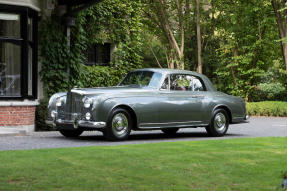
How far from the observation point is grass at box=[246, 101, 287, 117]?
26.0 m

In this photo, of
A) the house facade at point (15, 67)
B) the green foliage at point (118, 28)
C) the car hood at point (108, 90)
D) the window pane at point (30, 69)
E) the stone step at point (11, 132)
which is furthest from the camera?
the green foliage at point (118, 28)

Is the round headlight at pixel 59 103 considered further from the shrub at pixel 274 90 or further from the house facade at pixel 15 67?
the shrub at pixel 274 90

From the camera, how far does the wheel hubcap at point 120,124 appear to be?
444 inches

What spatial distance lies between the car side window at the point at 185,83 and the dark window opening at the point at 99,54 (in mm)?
6006

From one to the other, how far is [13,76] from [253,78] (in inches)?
766

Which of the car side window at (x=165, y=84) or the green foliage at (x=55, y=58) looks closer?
the car side window at (x=165, y=84)

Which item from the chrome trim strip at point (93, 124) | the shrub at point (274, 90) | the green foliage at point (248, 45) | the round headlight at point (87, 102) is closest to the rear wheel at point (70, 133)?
the chrome trim strip at point (93, 124)

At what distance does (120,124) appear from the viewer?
11.4 m

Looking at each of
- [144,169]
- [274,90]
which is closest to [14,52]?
[144,169]

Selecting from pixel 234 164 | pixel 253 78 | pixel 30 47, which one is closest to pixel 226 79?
pixel 253 78

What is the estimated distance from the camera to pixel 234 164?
7.13 m

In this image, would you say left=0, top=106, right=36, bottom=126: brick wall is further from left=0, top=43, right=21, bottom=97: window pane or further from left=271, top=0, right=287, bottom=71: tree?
left=271, top=0, right=287, bottom=71: tree

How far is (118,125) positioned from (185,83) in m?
2.47

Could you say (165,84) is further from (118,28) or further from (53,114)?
(118,28)
